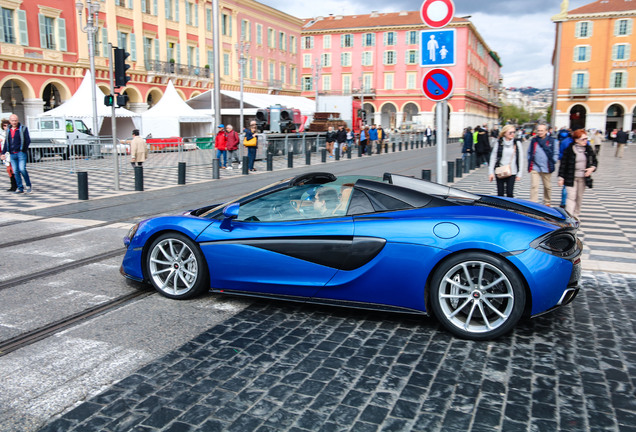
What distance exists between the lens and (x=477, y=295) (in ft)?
13.8

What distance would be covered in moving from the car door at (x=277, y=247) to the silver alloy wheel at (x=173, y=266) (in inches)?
9.1

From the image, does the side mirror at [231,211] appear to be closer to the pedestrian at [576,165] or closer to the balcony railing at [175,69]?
the pedestrian at [576,165]

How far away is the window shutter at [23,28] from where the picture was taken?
3180cm

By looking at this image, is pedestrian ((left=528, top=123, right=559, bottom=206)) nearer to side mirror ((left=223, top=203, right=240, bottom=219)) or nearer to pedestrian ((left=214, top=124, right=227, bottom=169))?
side mirror ((left=223, top=203, right=240, bottom=219))

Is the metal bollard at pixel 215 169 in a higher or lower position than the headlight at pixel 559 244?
lower

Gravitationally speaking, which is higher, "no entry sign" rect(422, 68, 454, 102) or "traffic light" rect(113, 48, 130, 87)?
"traffic light" rect(113, 48, 130, 87)

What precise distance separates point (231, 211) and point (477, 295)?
7.18 ft

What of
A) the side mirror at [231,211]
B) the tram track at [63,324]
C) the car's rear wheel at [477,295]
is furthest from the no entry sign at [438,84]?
the tram track at [63,324]

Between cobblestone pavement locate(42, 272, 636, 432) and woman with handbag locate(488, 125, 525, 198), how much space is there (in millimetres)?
5346

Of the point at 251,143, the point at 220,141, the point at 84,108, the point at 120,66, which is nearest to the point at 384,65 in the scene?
the point at 84,108

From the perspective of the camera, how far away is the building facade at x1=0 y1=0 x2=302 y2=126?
1278 inches

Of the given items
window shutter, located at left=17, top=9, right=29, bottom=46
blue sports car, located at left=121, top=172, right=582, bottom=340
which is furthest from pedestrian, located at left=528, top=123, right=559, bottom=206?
window shutter, located at left=17, top=9, right=29, bottom=46

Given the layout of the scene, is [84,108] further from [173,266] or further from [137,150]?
[173,266]

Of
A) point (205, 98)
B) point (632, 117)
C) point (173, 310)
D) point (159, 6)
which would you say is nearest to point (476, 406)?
point (173, 310)
